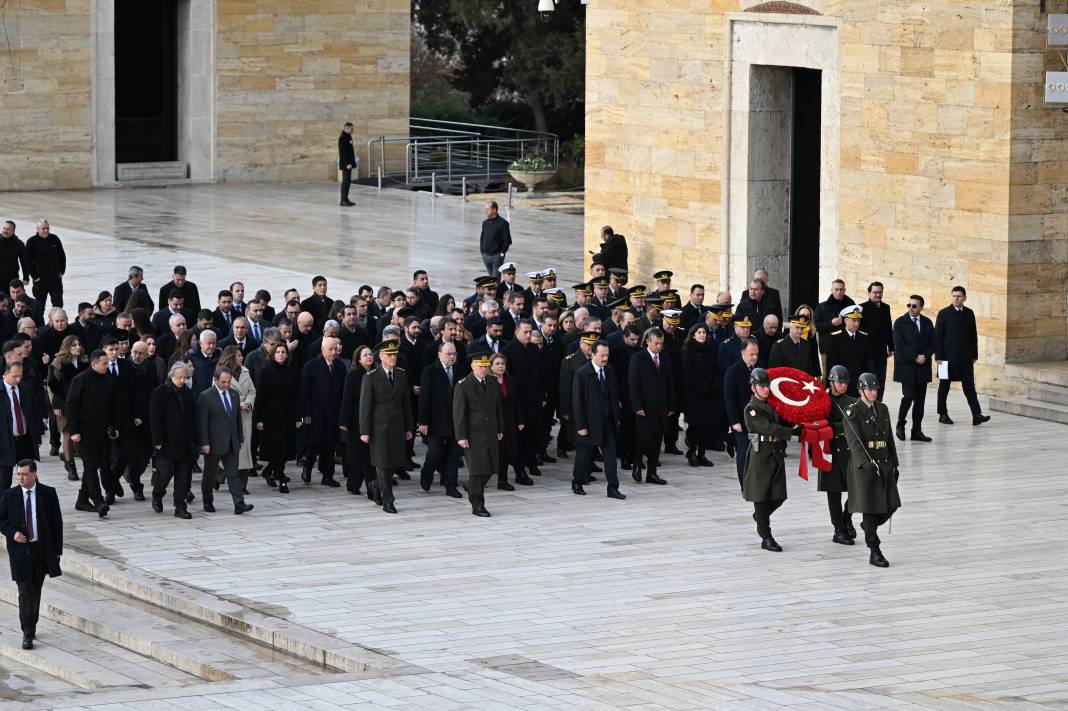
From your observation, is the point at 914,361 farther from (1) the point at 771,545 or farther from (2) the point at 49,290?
(2) the point at 49,290

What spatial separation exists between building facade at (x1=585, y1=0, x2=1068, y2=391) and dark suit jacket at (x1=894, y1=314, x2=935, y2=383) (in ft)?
8.32

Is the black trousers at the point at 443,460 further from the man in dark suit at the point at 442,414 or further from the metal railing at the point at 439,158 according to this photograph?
the metal railing at the point at 439,158

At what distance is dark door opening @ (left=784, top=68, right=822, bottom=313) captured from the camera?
26.2 metres

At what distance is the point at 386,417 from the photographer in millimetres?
17047

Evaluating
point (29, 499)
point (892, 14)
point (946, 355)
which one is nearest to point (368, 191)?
point (892, 14)

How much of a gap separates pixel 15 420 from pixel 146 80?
26.9 metres

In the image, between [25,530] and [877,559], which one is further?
[877,559]

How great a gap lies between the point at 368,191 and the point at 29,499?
28.0m

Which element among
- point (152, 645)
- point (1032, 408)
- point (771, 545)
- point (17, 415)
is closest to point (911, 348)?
point (1032, 408)

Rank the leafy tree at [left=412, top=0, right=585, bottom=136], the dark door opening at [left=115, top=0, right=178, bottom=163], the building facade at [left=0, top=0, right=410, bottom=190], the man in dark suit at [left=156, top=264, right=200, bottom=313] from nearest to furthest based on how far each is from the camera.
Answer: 1. the man in dark suit at [left=156, top=264, right=200, bottom=313]
2. the building facade at [left=0, top=0, right=410, bottom=190]
3. the dark door opening at [left=115, top=0, right=178, bottom=163]
4. the leafy tree at [left=412, top=0, right=585, bottom=136]

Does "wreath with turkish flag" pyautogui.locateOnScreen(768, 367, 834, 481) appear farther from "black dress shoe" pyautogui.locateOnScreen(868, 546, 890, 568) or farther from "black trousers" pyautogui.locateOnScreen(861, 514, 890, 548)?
"black dress shoe" pyautogui.locateOnScreen(868, 546, 890, 568)

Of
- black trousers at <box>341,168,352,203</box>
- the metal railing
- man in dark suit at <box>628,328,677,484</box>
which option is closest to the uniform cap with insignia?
man in dark suit at <box>628,328,677,484</box>

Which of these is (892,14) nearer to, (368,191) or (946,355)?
(946,355)

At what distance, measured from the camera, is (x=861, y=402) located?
15109 mm
